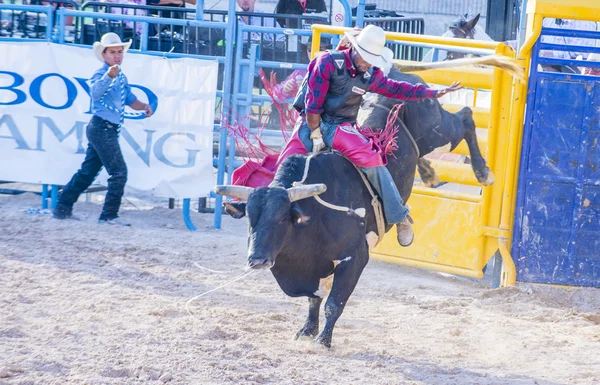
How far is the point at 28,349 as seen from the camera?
16.7ft

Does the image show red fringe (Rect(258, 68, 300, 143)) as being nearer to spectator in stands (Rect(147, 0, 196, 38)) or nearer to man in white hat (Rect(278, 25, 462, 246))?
man in white hat (Rect(278, 25, 462, 246))

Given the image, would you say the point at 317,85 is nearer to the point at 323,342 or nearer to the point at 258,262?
the point at 258,262

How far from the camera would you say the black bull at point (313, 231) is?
5.26m

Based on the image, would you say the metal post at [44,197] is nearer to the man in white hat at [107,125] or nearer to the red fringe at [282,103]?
the man in white hat at [107,125]

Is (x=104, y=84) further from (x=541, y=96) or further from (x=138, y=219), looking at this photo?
(x=541, y=96)

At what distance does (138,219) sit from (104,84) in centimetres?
167

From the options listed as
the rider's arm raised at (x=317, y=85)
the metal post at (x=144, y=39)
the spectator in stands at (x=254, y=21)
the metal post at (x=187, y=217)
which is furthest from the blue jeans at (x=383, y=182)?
the metal post at (x=144, y=39)

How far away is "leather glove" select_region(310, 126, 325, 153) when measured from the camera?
6.01 m

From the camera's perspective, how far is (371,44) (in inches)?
223

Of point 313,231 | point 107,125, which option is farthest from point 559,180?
point 107,125

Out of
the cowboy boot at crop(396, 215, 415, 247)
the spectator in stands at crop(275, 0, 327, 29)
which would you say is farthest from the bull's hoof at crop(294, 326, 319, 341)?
the spectator in stands at crop(275, 0, 327, 29)

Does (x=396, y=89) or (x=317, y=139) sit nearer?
(x=317, y=139)

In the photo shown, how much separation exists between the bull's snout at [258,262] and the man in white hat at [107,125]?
168 inches

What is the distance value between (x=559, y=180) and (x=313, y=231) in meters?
2.59
